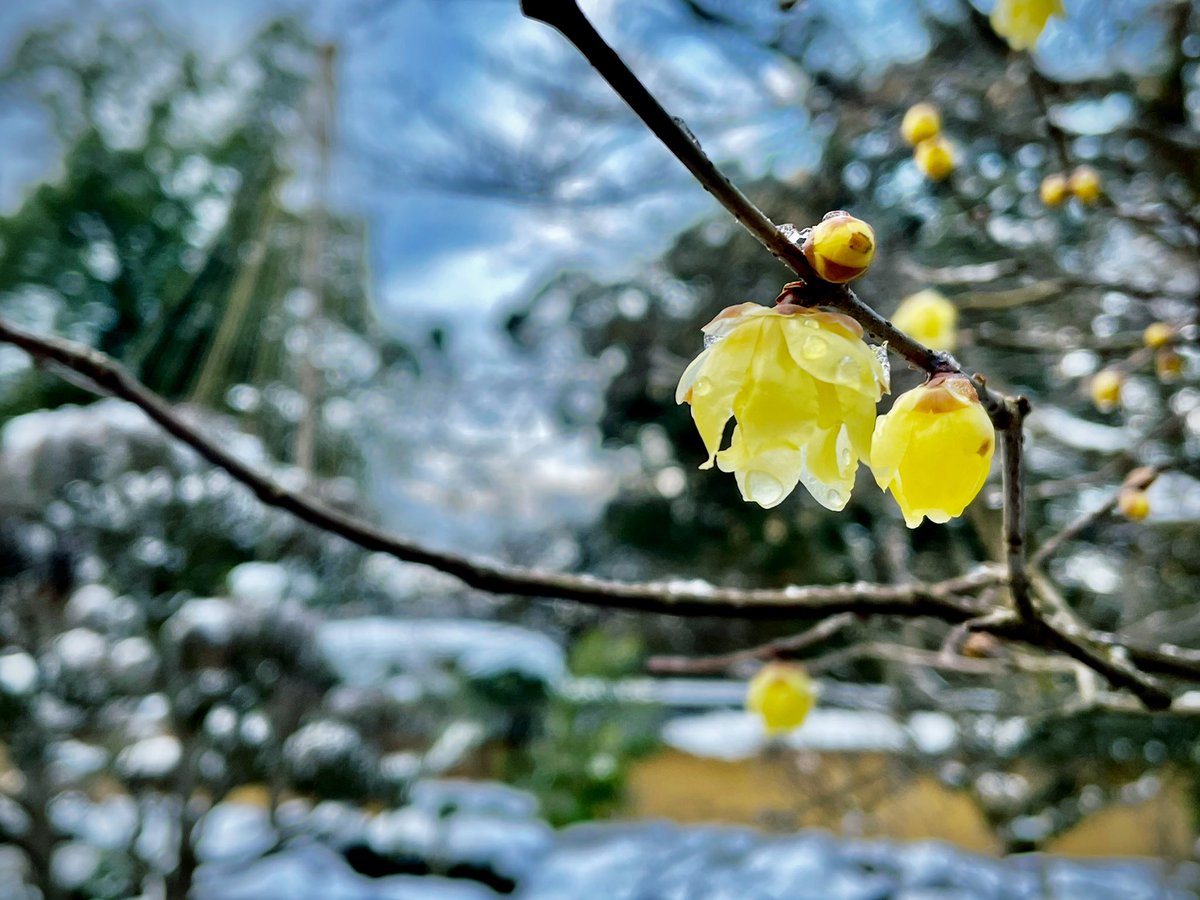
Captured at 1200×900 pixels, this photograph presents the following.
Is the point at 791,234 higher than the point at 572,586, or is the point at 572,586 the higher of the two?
the point at 791,234

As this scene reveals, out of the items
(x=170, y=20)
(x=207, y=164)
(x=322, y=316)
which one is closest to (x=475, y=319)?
(x=322, y=316)

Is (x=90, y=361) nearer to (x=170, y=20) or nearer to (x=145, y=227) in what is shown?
(x=145, y=227)

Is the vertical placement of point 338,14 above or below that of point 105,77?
above

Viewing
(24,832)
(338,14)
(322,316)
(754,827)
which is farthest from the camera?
(322,316)

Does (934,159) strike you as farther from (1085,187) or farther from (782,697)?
(782,697)

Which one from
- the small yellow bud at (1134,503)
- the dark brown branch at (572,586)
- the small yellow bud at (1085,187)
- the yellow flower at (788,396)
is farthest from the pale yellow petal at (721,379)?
the small yellow bud at (1085,187)

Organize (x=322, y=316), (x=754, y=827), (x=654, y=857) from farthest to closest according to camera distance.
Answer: (x=322, y=316)
(x=754, y=827)
(x=654, y=857)

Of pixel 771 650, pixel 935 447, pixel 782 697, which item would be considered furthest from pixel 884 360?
pixel 782 697

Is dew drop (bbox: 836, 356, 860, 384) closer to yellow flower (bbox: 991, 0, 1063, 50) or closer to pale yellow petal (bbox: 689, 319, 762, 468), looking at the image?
pale yellow petal (bbox: 689, 319, 762, 468)
